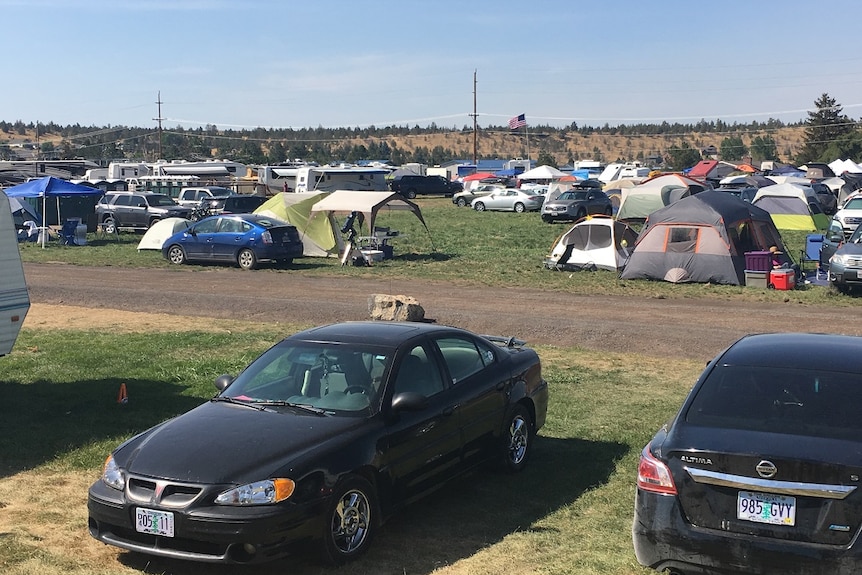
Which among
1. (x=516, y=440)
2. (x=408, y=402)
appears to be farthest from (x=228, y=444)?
(x=516, y=440)

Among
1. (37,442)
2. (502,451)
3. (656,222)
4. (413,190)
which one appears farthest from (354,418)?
(413,190)

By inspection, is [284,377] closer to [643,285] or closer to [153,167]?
[643,285]

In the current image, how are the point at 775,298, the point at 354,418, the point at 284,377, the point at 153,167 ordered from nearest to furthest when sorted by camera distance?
1. the point at 354,418
2. the point at 284,377
3. the point at 775,298
4. the point at 153,167

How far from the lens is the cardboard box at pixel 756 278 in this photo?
20281mm

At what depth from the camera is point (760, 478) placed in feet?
16.7

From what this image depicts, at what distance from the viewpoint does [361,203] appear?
25.7m

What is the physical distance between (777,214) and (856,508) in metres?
32.2

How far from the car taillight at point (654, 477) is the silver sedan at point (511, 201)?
41468 millimetres

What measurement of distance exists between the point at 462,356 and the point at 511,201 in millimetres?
39984

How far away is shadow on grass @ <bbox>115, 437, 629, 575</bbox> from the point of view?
609 cm

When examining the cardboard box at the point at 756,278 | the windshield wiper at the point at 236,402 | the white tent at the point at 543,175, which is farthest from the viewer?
the white tent at the point at 543,175

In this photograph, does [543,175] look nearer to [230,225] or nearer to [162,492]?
[230,225]

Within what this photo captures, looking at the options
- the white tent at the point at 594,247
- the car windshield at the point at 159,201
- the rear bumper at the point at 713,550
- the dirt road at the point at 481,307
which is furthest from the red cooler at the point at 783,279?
the car windshield at the point at 159,201

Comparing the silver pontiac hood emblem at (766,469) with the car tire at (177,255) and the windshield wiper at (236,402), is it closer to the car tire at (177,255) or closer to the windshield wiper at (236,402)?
the windshield wiper at (236,402)
